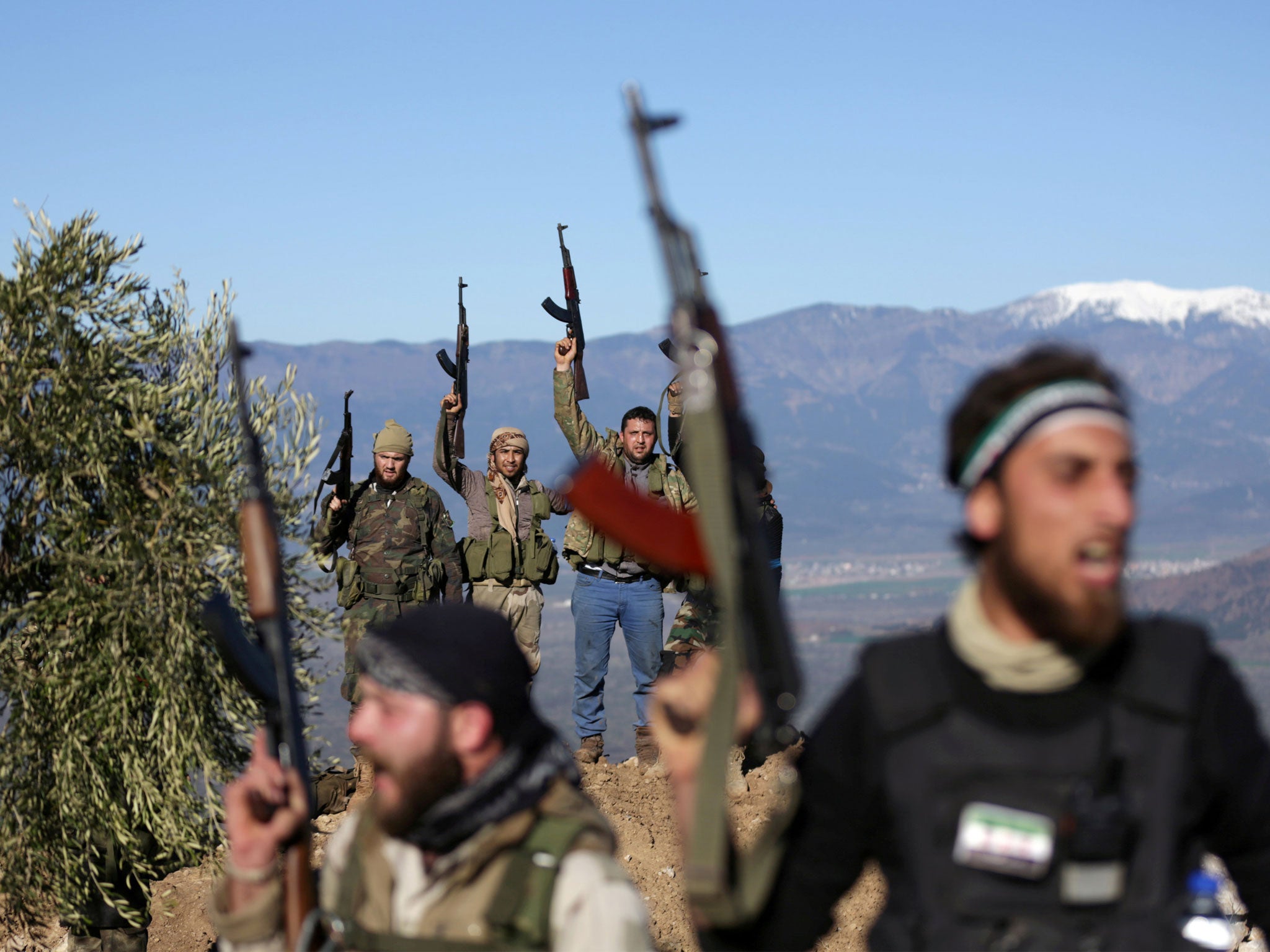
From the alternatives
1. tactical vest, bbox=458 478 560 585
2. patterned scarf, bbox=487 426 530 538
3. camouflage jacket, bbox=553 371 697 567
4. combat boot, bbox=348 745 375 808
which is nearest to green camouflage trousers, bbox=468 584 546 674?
tactical vest, bbox=458 478 560 585

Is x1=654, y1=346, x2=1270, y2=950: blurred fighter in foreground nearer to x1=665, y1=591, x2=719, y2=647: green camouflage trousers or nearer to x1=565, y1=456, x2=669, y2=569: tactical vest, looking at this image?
x1=565, y1=456, x2=669, y2=569: tactical vest

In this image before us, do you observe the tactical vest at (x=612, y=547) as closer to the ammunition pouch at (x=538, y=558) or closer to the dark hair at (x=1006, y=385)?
the ammunition pouch at (x=538, y=558)

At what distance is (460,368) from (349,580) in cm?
232

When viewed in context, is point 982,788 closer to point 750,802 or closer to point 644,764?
point 750,802

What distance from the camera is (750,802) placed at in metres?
9.62

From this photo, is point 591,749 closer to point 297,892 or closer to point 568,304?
point 568,304

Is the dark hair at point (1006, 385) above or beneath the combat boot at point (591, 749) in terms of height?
above

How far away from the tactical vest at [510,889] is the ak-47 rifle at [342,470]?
285 inches

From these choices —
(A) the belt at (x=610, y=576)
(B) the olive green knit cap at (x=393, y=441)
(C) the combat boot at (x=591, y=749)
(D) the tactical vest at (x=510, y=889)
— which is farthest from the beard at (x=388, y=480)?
(D) the tactical vest at (x=510, y=889)

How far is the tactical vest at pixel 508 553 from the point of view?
10.0m

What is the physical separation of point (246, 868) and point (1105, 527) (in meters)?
1.88

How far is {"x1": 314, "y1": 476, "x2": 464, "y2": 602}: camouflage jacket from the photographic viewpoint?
390 inches

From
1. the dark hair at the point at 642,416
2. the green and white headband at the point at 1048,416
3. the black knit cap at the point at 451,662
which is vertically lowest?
the black knit cap at the point at 451,662

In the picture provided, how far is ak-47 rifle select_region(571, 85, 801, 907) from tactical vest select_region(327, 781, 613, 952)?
1.50 feet
